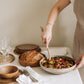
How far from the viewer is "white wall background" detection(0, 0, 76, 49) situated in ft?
5.36

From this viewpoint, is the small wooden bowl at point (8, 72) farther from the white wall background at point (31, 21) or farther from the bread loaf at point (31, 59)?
the white wall background at point (31, 21)

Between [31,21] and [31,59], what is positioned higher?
[31,21]

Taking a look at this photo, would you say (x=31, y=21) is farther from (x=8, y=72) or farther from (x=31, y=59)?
(x=8, y=72)

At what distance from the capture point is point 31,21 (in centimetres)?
168

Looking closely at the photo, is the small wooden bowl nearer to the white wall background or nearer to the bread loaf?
the bread loaf

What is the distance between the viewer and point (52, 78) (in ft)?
3.57

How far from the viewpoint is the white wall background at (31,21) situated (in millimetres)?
1633

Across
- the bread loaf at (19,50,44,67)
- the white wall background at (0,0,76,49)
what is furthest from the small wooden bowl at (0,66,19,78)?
the white wall background at (0,0,76,49)

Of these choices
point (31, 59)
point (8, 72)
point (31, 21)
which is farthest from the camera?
point (31, 21)

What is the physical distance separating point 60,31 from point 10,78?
0.84 meters

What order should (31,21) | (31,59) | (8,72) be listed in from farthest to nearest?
(31,21) < (31,59) < (8,72)

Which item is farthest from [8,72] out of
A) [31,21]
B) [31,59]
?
[31,21]

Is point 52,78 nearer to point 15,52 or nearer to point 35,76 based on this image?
point 35,76

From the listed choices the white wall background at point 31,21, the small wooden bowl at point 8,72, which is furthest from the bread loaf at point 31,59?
the white wall background at point 31,21
